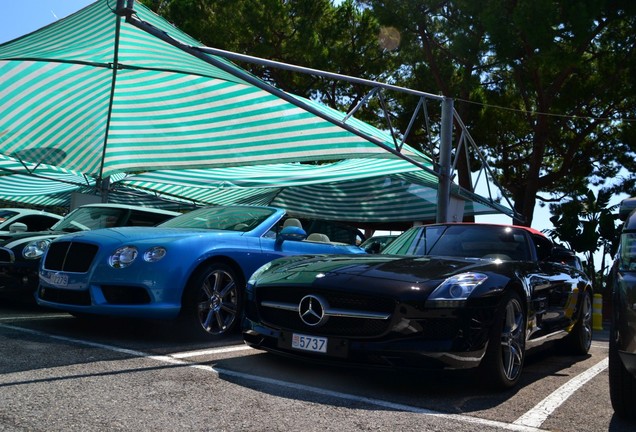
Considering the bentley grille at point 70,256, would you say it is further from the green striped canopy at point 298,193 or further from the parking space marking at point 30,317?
the green striped canopy at point 298,193

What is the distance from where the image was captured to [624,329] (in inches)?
166

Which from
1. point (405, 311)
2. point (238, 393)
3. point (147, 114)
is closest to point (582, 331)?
point (405, 311)

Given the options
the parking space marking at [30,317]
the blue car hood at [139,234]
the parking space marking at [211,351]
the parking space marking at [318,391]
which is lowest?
the parking space marking at [30,317]

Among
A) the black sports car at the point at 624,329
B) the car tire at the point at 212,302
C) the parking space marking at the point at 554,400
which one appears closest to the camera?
the black sports car at the point at 624,329

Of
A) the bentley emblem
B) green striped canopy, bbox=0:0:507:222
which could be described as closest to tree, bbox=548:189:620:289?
green striped canopy, bbox=0:0:507:222

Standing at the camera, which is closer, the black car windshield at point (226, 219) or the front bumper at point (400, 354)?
the front bumper at point (400, 354)

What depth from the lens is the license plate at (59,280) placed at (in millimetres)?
6926

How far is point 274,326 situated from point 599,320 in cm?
1137

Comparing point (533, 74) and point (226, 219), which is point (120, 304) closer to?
point (226, 219)

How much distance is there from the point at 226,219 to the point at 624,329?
487cm

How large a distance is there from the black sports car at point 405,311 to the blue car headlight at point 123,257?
1327 millimetres

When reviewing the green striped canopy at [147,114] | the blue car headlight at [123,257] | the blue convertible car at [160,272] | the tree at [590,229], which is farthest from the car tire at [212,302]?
the tree at [590,229]

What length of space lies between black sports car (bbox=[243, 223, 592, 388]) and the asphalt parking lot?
0.72 ft

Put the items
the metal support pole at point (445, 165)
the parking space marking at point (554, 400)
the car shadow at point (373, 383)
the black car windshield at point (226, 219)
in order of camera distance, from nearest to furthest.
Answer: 1. the parking space marking at point (554, 400)
2. the car shadow at point (373, 383)
3. the black car windshield at point (226, 219)
4. the metal support pole at point (445, 165)
